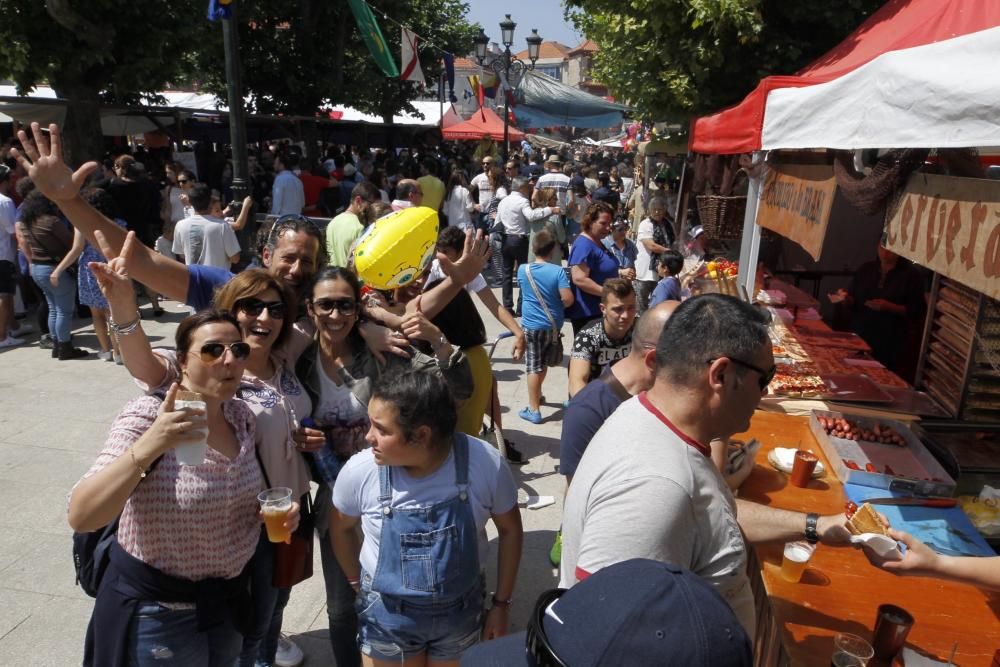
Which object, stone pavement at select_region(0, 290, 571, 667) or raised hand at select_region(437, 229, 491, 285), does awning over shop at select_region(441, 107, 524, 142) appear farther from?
raised hand at select_region(437, 229, 491, 285)

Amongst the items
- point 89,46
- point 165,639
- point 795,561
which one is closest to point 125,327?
point 165,639

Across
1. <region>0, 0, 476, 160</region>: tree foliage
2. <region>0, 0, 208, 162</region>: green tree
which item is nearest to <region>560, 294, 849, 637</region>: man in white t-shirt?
<region>0, 0, 476, 160</region>: tree foliage

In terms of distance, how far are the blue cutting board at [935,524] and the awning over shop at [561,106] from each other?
72.1 ft

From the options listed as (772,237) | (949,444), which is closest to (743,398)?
(949,444)

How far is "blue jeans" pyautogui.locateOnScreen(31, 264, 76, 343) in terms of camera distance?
23.9 feet

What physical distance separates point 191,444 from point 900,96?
2.83 m

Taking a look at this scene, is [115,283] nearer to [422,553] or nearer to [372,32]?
[422,553]

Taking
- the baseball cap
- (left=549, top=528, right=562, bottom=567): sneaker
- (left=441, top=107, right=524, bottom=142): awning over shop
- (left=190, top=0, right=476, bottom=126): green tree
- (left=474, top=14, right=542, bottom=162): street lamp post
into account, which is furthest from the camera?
(left=441, top=107, right=524, bottom=142): awning over shop

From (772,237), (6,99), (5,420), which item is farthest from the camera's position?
(6,99)

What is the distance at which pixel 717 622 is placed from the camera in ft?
3.38

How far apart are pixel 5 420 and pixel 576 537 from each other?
6226 mm

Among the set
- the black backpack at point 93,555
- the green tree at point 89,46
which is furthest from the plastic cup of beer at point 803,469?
the green tree at point 89,46

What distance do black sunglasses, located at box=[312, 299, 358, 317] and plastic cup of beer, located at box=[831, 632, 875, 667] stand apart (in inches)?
84.7

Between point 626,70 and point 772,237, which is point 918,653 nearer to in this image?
point 772,237
